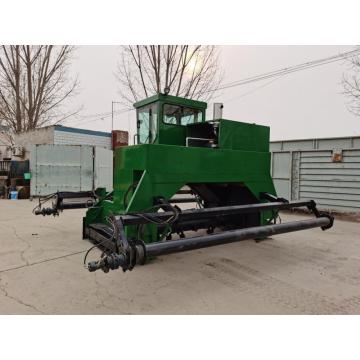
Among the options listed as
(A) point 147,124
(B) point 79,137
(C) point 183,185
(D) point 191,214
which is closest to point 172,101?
(A) point 147,124

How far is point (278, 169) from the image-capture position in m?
10.6

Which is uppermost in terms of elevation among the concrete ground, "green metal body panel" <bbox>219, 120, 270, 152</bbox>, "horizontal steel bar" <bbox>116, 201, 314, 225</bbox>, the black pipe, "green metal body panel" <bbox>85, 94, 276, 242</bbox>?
"green metal body panel" <bbox>219, 120, 270, 152</bbox>

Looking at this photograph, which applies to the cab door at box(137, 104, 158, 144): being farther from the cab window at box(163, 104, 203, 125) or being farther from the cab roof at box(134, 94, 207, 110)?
the cab window at box(163, 104, 203, 125)

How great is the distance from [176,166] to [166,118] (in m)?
1.28

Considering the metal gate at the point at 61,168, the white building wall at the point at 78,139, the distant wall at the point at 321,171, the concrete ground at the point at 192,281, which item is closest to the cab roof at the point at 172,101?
the concrete ground at the point at 192,281

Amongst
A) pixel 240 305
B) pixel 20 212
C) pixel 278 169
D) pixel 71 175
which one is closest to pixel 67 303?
pixel 240 305

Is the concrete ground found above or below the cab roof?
below

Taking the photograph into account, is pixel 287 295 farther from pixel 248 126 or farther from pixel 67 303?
pixel 248 126

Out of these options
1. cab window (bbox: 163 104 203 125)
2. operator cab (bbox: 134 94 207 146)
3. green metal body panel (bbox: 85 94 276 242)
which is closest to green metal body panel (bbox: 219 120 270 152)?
green metal body panel (bbox: 85 94 276 242)

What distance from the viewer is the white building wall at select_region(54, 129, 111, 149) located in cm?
1616

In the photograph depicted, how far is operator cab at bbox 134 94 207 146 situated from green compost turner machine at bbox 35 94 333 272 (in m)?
0.02

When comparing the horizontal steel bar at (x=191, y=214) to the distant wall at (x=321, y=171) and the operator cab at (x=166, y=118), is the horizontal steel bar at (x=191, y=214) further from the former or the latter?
the distant wall at (x=321, y=171)

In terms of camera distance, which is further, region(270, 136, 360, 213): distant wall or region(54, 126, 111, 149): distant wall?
region(54, 126, 111, 149): distant wall

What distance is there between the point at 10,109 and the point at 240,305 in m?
19.9
